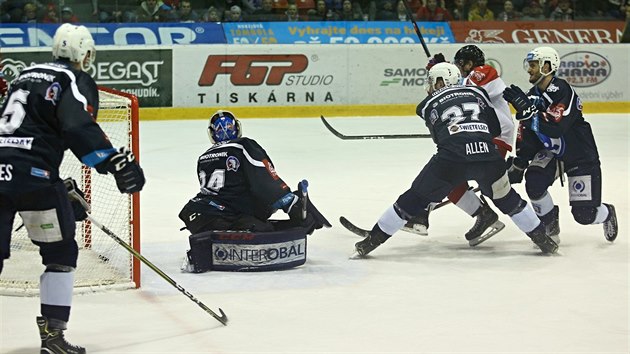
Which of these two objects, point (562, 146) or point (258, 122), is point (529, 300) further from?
point (258, 122)

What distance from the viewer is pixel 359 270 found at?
17.6ft

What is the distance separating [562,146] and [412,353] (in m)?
2.27

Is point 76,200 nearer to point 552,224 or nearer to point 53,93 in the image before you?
point 53,93

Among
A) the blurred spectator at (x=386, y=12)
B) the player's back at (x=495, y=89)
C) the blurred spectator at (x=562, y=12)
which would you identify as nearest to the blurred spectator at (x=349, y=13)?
the blurred spectator at (x=386, y=12)

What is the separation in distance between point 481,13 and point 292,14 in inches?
86.8

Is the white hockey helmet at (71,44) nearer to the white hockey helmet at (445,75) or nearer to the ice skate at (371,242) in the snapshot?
the ice skate at (371,242)

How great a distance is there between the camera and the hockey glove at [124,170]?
3.66 m

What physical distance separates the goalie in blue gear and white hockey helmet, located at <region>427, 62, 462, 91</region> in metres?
0.95

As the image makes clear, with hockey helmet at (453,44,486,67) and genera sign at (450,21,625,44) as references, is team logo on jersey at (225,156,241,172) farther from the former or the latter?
genera sign at (450,21,625,44)

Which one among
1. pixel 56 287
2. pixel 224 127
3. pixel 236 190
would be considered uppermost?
pixel 224 127

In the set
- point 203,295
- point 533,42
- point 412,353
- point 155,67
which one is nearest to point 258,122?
point 155,67

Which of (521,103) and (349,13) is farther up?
(521,103)

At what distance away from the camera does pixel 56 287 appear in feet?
12.4

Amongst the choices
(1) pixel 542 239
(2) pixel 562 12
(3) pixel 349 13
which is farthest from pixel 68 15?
(1) pixel 542 239
